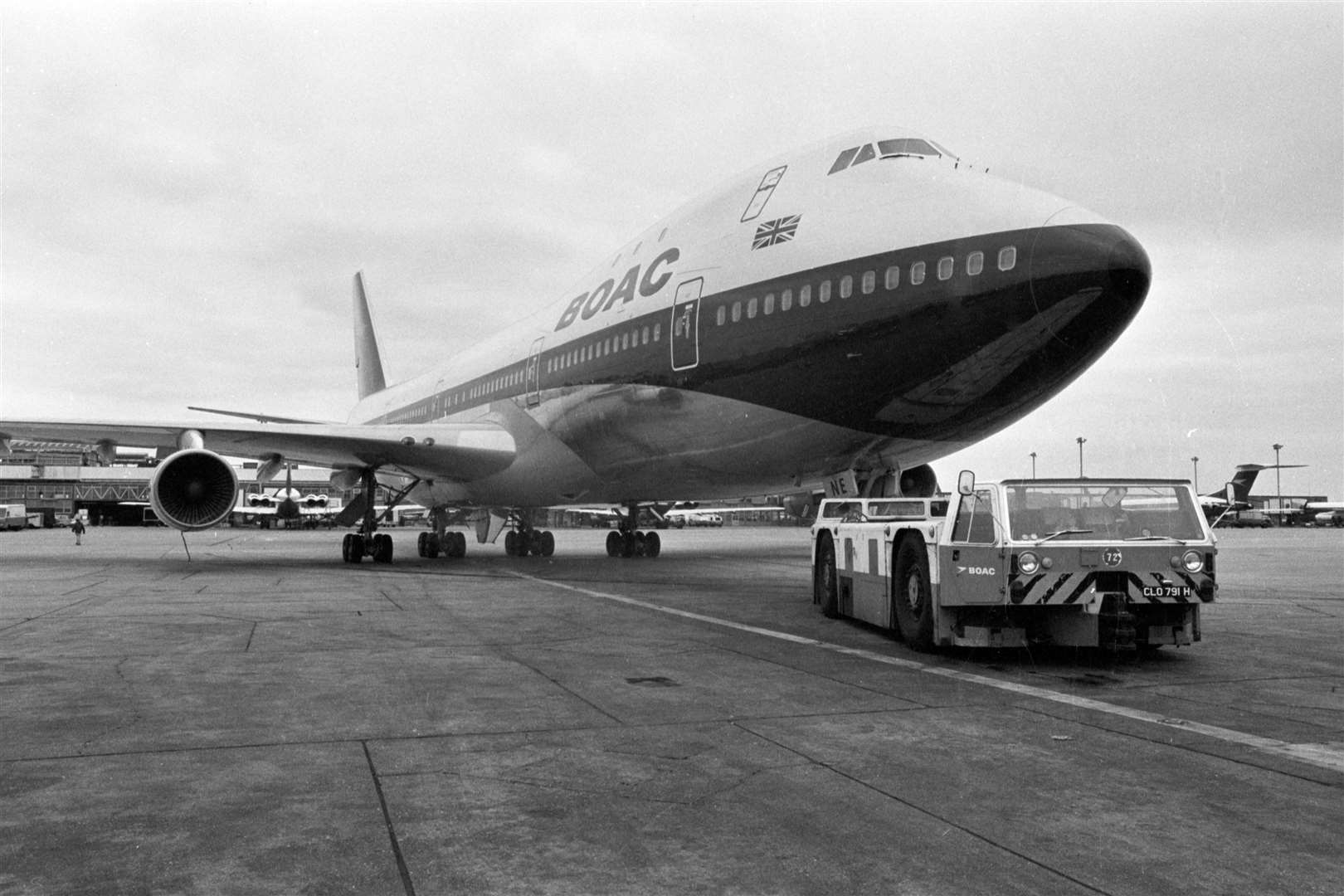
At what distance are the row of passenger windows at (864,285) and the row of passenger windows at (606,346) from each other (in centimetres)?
163

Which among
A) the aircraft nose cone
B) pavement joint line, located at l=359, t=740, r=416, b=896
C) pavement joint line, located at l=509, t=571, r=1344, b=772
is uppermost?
the aircraft nose cone

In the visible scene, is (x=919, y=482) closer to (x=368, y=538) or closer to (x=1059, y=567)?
(x=1059, y=567)

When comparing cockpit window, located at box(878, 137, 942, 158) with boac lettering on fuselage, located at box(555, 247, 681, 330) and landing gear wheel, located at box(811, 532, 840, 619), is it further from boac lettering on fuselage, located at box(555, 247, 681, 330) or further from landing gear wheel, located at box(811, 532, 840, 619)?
landing gear wheel, located at box(811, 532, 840, 619)

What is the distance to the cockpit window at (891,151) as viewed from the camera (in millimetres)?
12062

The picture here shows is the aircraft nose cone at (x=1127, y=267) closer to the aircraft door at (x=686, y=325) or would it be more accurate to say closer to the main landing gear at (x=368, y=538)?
the aircraft door at (x=686, y=325)

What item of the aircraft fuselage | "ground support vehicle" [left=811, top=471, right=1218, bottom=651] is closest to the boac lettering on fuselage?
the aircraft fuselage

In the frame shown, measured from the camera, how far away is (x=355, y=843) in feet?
11.5

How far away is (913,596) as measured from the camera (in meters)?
8.70

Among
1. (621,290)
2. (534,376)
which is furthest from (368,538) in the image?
(621,290)

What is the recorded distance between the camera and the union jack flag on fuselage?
12.3 m

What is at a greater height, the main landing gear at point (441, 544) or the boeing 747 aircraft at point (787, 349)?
the boeing 747 aircraft at point (787, 349)

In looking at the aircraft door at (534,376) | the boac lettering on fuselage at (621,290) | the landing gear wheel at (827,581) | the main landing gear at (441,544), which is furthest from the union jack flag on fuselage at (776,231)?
the main landing gear at (441,544)

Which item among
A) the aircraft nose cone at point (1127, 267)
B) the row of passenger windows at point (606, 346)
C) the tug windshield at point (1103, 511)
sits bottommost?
the tug windshield at point (1103, 511)

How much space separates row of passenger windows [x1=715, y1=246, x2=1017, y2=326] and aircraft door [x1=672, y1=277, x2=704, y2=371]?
0.51m
